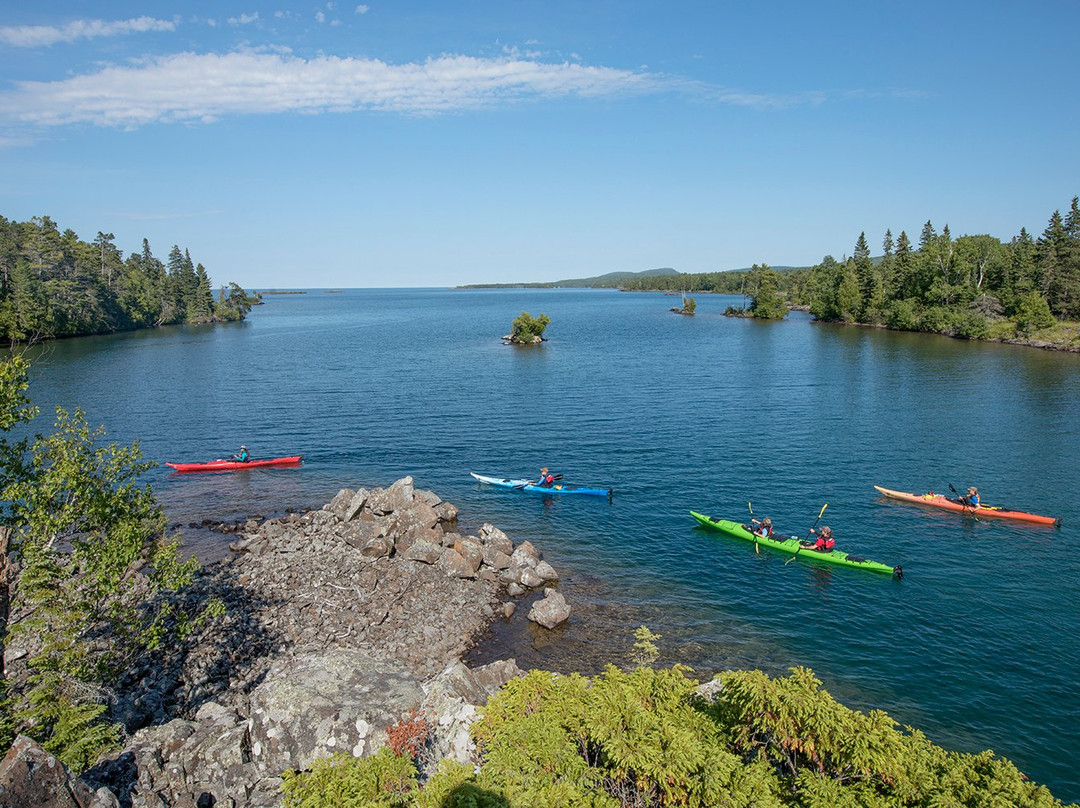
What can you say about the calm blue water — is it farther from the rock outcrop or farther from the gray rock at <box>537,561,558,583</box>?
the rock outcrop

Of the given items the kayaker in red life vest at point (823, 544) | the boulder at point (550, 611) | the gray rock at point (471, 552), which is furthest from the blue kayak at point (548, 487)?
the boulder at point (550, 611)

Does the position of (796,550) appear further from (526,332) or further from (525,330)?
(525,330)

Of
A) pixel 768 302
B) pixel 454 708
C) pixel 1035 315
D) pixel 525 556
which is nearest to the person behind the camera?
pixel 454 708

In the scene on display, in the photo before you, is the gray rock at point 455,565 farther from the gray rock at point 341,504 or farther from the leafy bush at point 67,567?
the leafy bush at point 67,567

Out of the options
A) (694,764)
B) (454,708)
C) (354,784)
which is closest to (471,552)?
(454,708)

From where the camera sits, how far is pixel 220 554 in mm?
35469

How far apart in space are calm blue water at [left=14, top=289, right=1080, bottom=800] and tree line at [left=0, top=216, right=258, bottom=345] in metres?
19.8

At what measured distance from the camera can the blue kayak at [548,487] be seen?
1786 inches

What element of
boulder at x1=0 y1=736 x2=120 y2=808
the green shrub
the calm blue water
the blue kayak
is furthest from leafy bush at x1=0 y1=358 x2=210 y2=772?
the blue kayak

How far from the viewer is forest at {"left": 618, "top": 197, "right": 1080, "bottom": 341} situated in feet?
387

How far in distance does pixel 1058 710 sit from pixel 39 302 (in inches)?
6128

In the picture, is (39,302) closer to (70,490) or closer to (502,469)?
(502,469)

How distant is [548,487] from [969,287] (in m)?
131

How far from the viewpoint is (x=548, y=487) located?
4634cm
